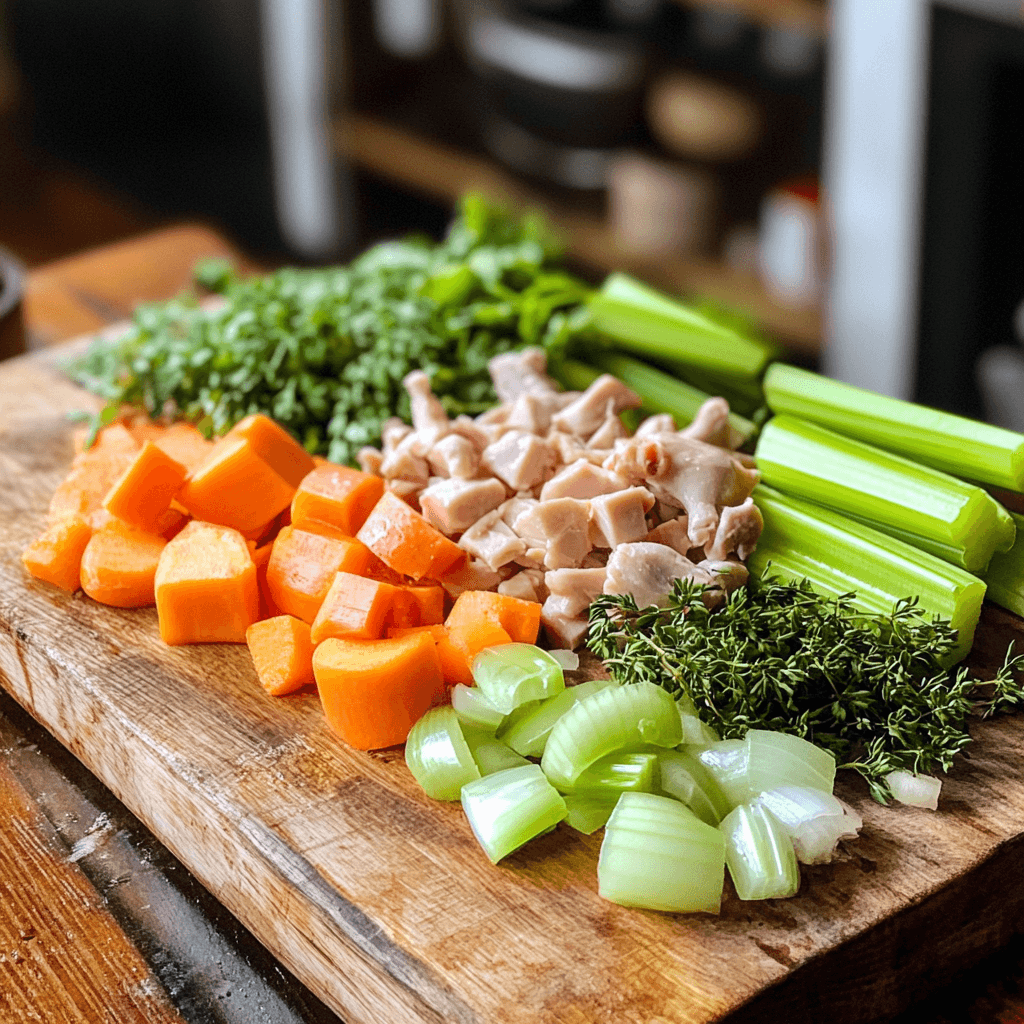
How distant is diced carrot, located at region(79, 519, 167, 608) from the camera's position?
7.47 feet

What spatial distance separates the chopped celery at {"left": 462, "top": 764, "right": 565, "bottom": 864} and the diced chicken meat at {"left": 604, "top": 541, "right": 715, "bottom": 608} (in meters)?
0.42

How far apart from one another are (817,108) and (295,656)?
349cm

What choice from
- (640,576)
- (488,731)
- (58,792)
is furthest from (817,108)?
(58,792)

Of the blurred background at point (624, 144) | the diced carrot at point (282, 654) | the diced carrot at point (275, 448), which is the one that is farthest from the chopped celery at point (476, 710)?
the blurred background at point (624, 144)

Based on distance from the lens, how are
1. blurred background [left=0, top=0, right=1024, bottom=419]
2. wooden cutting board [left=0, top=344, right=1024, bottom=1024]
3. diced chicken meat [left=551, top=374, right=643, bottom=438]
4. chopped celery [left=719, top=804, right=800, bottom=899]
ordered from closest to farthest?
wooden cutting board [left=0, top=344, right=1024, bottom=1024]
chopped celery [left=719, top=804, right=800, bottom=899]
diced chicken meat [left=551, top=374, right=643, bottom=438]
blurred background [left=0, top=0, right=1024, bottom=419]

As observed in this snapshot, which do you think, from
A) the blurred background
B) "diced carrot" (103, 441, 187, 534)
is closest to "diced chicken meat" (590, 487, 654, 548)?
"diced carrot" (103, 441, 187, 534)

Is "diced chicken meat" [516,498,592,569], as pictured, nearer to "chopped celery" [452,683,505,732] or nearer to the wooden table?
"chopped celery" [452,683,505,732]

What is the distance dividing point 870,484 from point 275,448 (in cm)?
115

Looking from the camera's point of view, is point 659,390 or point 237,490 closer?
point 237,490

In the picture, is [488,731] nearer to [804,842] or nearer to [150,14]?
[804,842]

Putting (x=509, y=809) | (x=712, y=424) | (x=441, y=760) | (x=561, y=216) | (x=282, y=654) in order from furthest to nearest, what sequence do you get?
1. (x=561, y=216)
2. (x=712, y=424)
3. (x=282, y=654)
4. (x=441, y=760)
5. (x=509, y=809)

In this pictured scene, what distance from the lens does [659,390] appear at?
9.18ft

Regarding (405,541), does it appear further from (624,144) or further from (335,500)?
(624,144)

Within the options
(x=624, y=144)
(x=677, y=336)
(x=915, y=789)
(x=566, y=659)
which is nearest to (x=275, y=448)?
(x=566, y=659)
